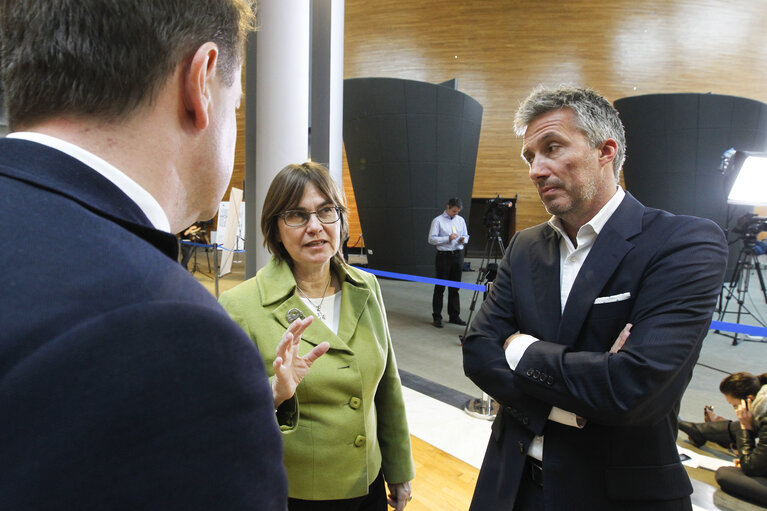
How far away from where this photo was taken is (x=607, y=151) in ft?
4.64

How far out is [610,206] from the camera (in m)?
1.36

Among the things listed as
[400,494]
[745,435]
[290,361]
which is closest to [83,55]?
[290,361]

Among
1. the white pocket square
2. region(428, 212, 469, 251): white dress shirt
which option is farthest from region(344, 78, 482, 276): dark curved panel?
the white pocket square

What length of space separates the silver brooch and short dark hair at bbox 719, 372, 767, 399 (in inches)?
134

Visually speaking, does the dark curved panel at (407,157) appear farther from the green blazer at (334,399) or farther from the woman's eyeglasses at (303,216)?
the green blazer at (334,399)

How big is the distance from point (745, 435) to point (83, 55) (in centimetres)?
392

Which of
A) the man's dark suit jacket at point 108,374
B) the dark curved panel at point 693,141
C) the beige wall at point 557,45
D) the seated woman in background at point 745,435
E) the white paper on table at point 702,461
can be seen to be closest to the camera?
the man's dark suit jacket at point 108,374

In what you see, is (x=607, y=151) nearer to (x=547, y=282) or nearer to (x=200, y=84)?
(x=547, y=282)

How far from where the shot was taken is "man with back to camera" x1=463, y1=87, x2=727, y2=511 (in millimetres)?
1138

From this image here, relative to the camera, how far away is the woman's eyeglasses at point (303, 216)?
1620 mm

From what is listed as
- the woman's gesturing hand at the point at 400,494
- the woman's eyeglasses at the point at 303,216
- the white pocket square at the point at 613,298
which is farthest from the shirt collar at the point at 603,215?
the woman's gesturing hand at the point at 400,494

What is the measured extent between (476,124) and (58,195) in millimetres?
8840

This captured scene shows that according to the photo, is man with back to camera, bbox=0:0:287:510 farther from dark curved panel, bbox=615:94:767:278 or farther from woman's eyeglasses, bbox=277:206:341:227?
dark curved panel, bbox=615:94:767:278

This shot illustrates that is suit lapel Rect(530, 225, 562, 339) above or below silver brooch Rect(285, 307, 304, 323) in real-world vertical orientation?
above
